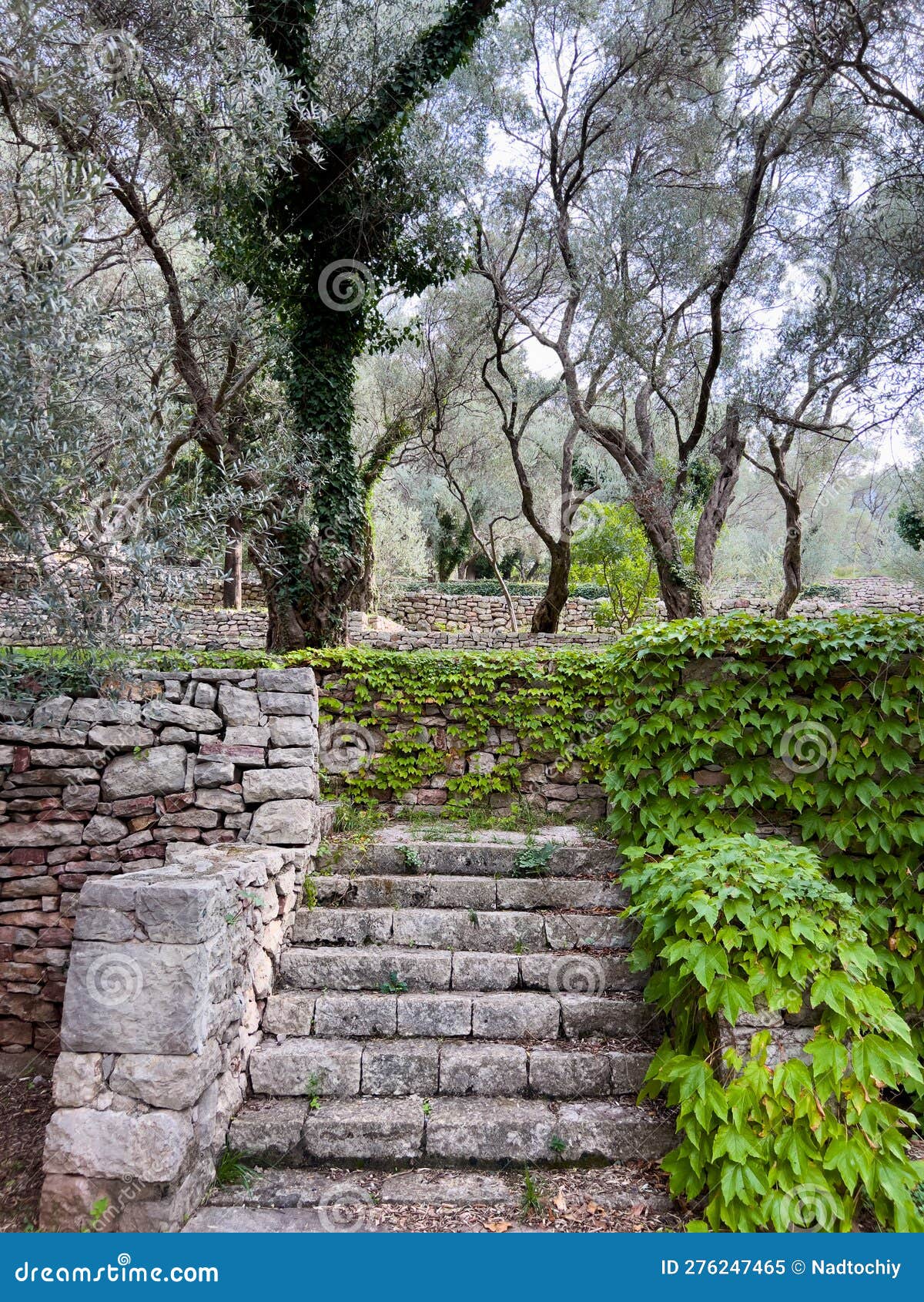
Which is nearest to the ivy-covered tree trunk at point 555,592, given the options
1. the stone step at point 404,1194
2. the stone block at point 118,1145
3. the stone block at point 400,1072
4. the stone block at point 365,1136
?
the stone block at point 400,1072

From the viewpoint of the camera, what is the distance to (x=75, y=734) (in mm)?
4348

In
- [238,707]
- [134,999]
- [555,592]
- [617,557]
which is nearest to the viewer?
[134,999]

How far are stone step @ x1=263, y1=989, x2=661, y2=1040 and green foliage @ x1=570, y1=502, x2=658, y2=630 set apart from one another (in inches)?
336

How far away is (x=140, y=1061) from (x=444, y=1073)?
1340 millimetres

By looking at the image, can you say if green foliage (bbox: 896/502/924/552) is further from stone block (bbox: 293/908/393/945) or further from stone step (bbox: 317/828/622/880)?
stone block (bbox: 293/908/393/945)

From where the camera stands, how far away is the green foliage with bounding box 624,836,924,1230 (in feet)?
8.99

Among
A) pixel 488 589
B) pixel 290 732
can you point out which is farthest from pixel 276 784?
pixel 488 589

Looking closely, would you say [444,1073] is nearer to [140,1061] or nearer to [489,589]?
[140,1061]

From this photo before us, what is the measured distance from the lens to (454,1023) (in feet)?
12.0

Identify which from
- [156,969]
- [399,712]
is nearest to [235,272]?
[399,712]

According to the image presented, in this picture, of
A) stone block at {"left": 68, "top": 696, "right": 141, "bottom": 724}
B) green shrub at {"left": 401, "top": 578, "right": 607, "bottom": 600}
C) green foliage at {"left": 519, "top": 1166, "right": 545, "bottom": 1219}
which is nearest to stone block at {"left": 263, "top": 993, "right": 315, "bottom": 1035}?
green foliage at {"left": 519, "top": 1166, "right": 545, "bottom": 1219}

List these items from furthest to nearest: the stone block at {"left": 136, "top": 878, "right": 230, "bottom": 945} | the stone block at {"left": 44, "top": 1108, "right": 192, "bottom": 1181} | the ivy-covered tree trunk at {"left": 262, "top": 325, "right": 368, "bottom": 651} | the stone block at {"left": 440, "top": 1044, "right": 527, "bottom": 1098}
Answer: the ivy-covered tree trunk at {"left": 262, "top": 325, "right": 368, "bottom": 651}, the stone block at {"left": 440, "top": 1044, "right": 527, "bottom": 1098}, the stone block at {"left": 136, "top": 878, "right": 230, "bottom": 945}, the stone block at {"left": 44, "top": 1108, "right": 192, "bottom": 1181}

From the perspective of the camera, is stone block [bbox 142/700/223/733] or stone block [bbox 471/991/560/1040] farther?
stone block [bbox 142/700/223/733]

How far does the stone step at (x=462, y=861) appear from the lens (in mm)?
4645
